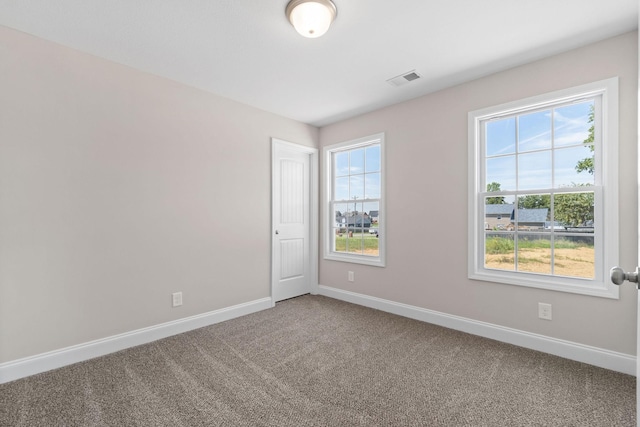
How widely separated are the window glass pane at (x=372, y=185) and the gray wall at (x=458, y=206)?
23 centimetres

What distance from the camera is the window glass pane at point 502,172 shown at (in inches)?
107

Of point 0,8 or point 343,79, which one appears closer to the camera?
point 0,8

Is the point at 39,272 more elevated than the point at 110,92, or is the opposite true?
the point at 110,92

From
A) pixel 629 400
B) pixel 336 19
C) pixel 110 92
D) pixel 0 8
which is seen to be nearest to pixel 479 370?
pixel 629 400

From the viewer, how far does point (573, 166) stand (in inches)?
95.0

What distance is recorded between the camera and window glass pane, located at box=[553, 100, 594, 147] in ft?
7.72

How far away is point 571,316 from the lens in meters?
2.33

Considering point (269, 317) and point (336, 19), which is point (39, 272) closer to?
point (269, 317)

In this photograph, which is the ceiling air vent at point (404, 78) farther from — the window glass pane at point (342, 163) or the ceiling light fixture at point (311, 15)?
the window glass pane at point (342, 163)

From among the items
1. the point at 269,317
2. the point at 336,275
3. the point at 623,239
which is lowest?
the point at 269,317

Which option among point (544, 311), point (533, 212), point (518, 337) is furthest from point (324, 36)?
point (518, 337)

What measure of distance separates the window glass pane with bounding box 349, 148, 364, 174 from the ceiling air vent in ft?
3.65

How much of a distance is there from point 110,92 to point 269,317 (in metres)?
2.66

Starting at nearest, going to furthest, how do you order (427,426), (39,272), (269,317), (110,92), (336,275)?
(427,426) < (39,272) < (110,92) < (269,317) < (336,275)
